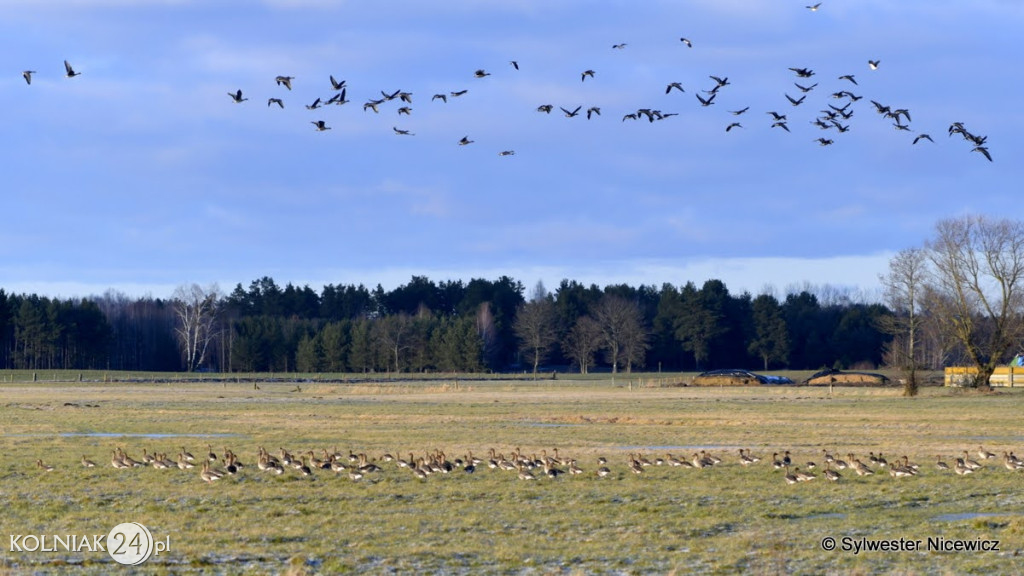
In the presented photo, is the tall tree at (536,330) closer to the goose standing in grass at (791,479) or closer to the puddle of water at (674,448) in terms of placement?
the puddle of water at (674,448)

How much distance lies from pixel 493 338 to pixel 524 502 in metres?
128

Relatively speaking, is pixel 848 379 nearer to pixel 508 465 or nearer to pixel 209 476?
pixel 508 465

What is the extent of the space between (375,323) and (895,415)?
10411 cm

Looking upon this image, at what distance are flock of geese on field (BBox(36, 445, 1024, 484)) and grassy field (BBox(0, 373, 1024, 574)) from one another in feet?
0.73

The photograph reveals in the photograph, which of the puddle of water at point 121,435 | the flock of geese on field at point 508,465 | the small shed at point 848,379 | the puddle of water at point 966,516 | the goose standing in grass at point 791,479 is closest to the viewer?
the puddle of water at point 966,516

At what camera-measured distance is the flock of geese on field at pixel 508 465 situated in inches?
919

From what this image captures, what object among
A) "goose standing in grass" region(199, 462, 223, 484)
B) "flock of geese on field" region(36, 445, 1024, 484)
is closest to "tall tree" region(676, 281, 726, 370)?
"flock of geese on field" region(36, 445, 1024, 484)

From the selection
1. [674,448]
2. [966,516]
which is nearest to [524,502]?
[966,516]

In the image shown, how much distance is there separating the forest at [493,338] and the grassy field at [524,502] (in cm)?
9521

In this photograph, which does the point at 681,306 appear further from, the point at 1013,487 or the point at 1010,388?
the point at 1013,487

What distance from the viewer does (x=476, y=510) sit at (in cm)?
1895

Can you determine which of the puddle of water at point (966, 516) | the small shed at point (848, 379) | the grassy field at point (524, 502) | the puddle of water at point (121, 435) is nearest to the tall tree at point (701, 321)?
the small shed at point (848, 379)

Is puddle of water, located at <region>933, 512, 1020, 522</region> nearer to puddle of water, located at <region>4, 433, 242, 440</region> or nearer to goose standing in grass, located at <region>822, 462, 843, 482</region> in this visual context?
goose standing in grass, located at <region>822, 462, 843, 482</region>

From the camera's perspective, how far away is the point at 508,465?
24.5 m
